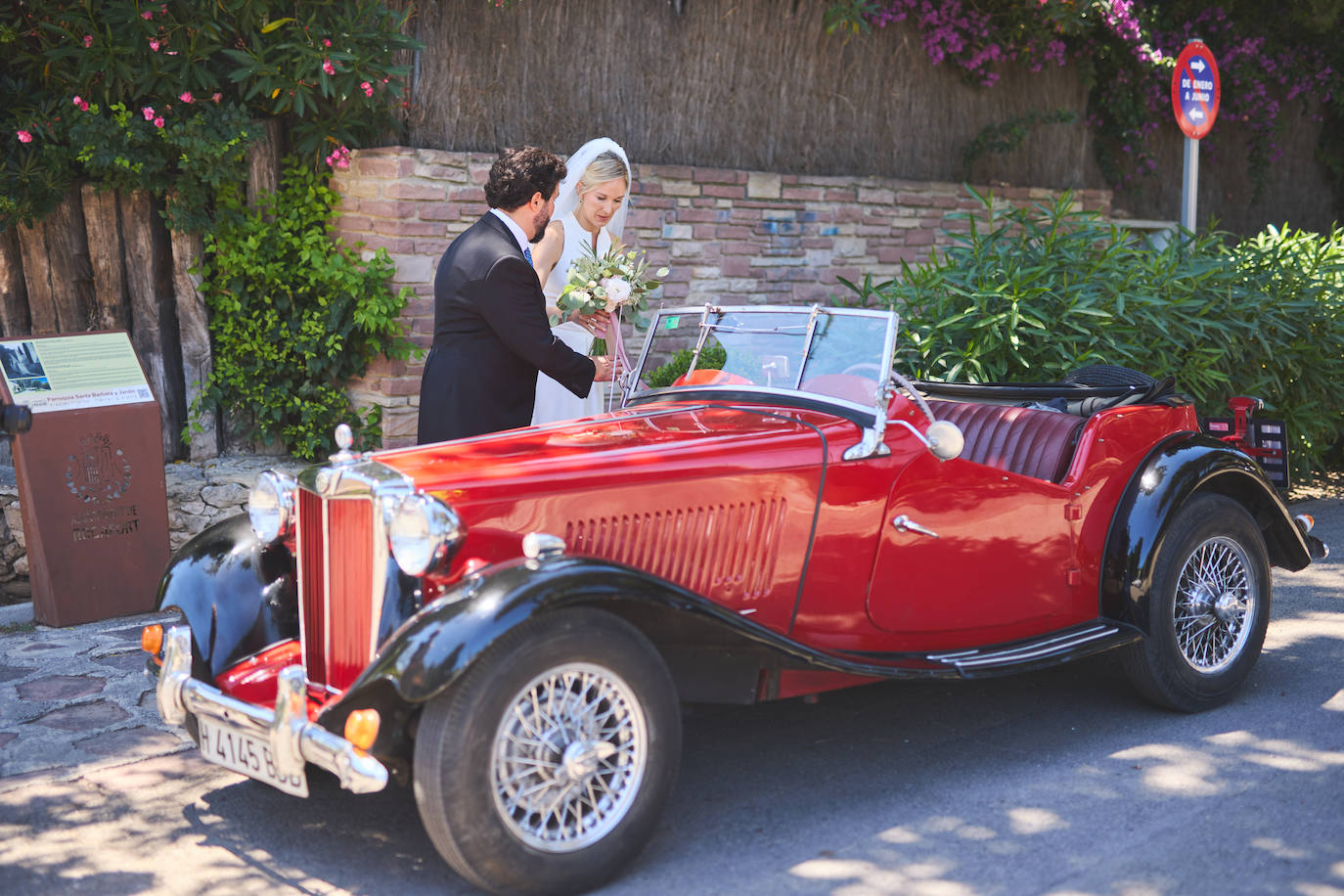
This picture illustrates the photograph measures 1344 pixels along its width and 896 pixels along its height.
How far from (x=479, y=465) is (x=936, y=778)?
1.76 m

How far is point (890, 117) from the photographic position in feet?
28.5

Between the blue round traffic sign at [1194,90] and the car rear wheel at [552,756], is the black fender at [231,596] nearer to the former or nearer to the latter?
the car rear wheel at [552,756]

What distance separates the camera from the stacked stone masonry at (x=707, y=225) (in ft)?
20.6

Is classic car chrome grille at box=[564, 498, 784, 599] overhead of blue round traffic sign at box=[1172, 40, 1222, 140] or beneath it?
beneath

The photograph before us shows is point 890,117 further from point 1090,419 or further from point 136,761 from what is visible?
point 136,761

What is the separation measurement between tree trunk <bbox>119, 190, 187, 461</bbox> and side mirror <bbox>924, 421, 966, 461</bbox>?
417cm

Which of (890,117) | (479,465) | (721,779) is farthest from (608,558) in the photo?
(890,117)

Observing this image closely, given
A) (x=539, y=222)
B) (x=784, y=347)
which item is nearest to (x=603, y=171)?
(x=539, y=222)

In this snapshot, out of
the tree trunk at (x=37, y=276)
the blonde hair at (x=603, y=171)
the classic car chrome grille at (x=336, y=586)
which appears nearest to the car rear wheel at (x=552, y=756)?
the classic car chrome grille at (x=336, y=586)

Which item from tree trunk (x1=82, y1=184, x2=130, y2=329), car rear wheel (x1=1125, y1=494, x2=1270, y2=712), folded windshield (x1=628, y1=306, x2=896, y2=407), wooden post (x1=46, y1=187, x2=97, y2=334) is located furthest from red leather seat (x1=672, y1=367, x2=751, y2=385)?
wooden post (x1=46, y1=187, x2=97, y2=334)

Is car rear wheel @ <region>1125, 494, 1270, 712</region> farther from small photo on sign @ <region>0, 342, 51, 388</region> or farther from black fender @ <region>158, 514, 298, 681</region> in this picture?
small photo on sign @ <region>0, 342, 51, 388</region>

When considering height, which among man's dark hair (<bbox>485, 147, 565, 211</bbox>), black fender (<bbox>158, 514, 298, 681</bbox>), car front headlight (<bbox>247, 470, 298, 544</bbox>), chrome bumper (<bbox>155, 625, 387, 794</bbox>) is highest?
man's dark hair (<bbox>485, 147, 565, 211</bbox>)

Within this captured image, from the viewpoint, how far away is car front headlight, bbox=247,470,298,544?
3.61m

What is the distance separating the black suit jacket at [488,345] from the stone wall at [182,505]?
→ 195 cm
